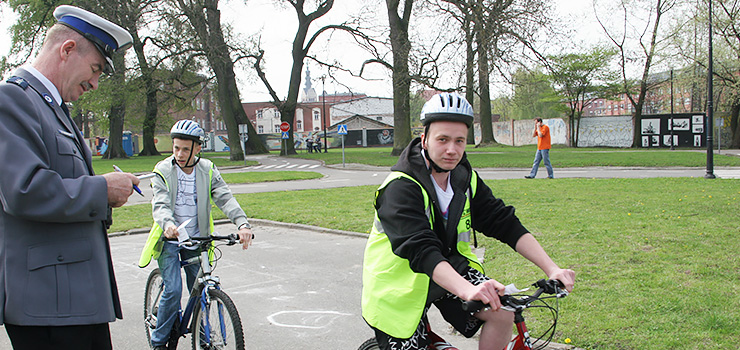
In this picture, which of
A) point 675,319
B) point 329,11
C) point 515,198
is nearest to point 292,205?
point 515,198

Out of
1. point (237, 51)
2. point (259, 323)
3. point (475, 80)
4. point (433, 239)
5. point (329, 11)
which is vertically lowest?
point (259, 323)

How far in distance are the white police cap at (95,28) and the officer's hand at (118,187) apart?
19.6 inches

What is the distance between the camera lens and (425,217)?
241 cm

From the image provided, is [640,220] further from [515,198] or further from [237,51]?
[237,51]

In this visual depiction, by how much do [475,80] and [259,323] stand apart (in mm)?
21772

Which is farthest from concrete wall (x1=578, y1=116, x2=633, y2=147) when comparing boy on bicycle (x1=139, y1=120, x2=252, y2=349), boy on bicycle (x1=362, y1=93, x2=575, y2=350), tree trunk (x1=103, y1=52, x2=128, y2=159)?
boy on bicycle (x1=362, y1=93, x2=575, y2=350)

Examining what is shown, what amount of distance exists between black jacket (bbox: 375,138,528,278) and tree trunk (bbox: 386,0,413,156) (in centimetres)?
2380

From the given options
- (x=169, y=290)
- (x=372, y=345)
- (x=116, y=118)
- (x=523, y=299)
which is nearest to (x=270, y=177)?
(x=169, y=290)

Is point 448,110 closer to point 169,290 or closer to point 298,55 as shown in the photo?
point 169,290

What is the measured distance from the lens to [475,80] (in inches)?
997

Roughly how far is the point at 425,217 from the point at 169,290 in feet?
7.86

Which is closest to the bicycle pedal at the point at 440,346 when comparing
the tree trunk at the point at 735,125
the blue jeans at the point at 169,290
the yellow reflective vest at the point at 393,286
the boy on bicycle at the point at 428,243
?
the boy on bicycle at the point at 428,243

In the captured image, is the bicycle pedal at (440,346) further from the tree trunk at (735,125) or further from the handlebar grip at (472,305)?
the tree trunk at (735,125)

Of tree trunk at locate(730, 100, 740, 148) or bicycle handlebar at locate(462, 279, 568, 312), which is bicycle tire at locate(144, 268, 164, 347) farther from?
tree trunk at locate(730, 100, 740, 148)
